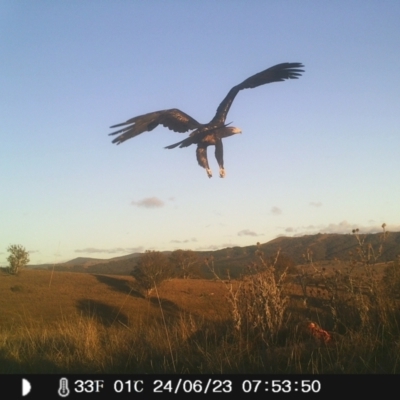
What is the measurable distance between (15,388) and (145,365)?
1350 millimetres

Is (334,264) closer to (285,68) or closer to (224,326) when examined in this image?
(224,326)

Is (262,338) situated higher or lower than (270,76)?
lower

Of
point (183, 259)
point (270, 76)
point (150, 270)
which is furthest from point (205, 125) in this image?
point (183, 259)

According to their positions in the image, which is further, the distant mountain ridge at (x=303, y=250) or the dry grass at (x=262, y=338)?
the distant mountain ridge at (x=303, y=250)

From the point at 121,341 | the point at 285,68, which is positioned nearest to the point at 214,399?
the point at 121,341

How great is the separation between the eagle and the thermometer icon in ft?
8.05

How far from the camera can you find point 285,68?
7.39m

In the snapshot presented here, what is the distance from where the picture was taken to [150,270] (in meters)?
27.6

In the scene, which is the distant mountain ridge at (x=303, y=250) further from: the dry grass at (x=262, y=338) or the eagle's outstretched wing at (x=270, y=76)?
the eagle's outstretched wing at (x=270, y=76)

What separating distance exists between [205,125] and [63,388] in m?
3.45
